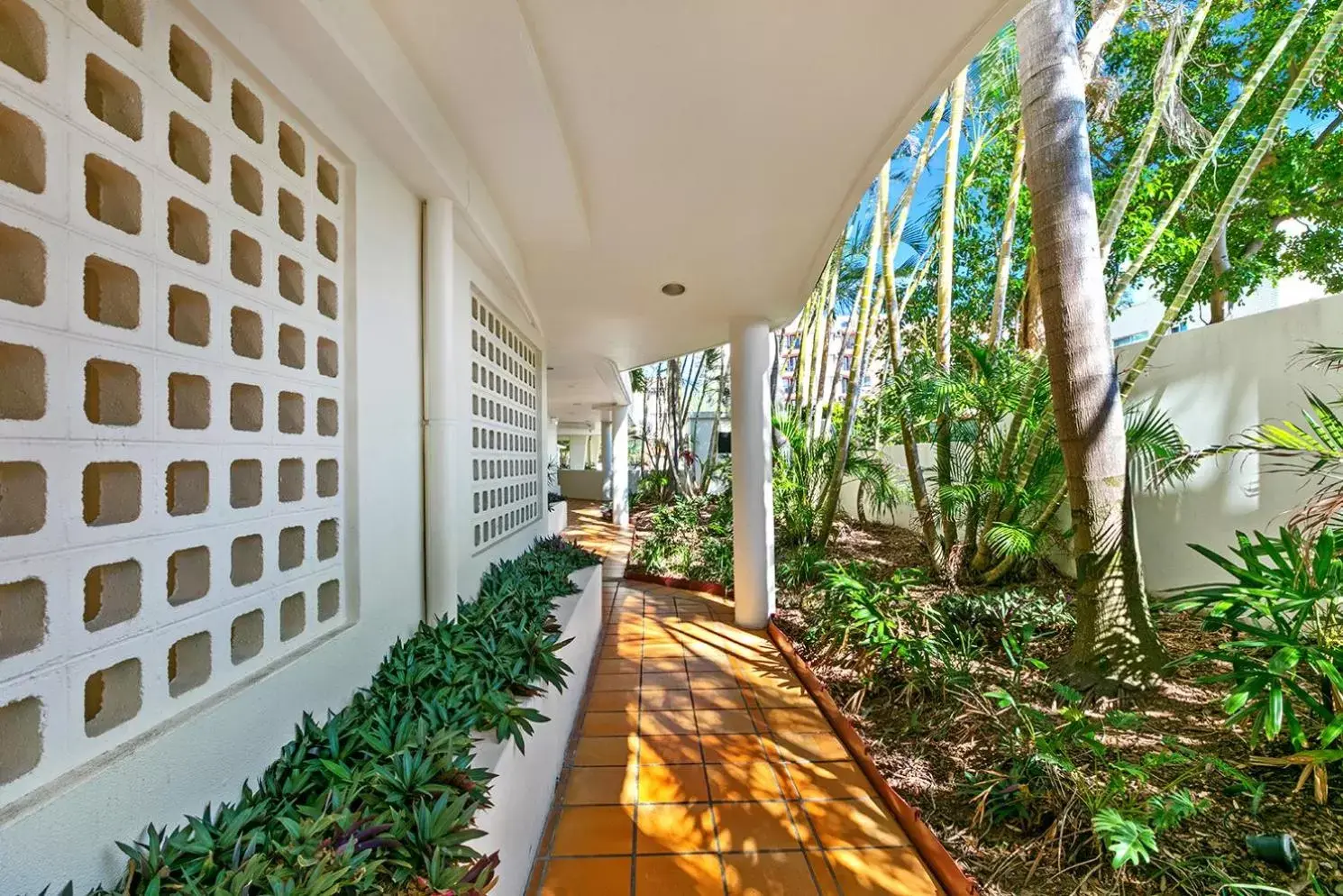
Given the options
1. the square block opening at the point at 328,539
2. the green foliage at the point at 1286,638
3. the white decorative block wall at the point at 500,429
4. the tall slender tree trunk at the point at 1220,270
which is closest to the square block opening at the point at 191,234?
the square block opening at the point at 328,539

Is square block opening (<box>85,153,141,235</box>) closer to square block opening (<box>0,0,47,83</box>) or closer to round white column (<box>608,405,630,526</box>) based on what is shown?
square block opening (<box>0,0,47,83</box>)

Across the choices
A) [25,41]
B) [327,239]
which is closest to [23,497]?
[25,41]

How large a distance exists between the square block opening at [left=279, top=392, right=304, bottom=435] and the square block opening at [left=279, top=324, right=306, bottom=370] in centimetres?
8

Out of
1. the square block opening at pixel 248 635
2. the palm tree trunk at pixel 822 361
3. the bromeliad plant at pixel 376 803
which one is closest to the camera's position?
the bromeliad plant at pixel 376 803

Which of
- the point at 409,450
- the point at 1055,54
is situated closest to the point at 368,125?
the point at 409,450

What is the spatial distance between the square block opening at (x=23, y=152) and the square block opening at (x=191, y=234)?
0.31m

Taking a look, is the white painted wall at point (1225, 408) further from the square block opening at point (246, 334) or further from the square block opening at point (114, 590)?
the square block opening at point (114, 590)

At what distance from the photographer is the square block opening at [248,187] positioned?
1.28m

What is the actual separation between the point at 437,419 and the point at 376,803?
1275 mm

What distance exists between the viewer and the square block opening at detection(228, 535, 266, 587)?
126cm

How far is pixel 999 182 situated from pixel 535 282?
5670mm

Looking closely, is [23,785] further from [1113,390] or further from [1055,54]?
[1055,54]

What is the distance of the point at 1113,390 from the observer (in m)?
2.43

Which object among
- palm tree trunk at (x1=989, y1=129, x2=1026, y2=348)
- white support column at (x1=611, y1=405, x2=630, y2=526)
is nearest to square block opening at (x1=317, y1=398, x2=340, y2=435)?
palm tree trunk at (x1=989, y1=129, x2=1026, y2=348)
